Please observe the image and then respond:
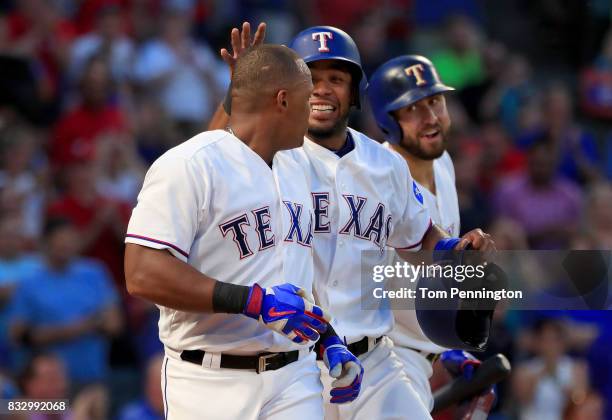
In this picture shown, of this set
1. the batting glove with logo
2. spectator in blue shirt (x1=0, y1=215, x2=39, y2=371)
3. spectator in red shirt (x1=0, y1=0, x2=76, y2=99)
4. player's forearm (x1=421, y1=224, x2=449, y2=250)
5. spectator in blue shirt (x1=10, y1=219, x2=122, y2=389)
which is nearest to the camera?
the batting glove with logo

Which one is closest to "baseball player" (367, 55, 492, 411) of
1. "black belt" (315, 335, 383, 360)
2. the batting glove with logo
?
"black belt" (315, 335, 383, 360)

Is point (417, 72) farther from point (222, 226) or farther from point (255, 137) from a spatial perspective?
point (222, 226)

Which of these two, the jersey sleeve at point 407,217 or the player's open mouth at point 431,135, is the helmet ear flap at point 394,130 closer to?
the player's open mouth at point 431,135

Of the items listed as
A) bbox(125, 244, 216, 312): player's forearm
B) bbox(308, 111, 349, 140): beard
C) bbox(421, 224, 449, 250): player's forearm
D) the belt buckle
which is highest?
bbox(308, 111, 349, 140): beard

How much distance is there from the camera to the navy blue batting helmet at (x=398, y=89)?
5.53m

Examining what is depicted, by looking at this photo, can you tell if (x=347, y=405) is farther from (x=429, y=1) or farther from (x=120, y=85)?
(x=429, y=1)

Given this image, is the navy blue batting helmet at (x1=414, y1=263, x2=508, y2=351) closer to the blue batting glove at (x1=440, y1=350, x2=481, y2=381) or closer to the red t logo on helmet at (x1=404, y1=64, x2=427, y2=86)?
the blue batting glove at (x1=440, y1=350, x2=481, y2=381)

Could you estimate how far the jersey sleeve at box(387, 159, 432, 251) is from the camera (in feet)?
16.0

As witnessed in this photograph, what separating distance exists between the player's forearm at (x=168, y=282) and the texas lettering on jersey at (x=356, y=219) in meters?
0.98

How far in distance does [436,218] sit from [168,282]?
6.76 feet

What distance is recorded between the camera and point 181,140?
9.38 meters

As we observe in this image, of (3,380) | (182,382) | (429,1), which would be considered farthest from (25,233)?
(429,1)

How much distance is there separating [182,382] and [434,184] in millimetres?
2062

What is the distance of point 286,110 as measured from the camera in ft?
13.3
